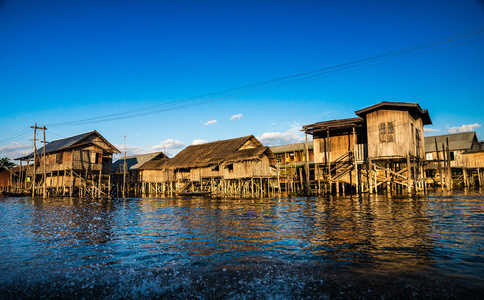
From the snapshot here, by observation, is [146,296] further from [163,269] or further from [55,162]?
[55,162]

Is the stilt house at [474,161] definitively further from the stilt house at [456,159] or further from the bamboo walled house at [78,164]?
→ the bamboo walled house at [78,164]

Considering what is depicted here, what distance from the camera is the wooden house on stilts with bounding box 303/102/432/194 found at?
82.8ft

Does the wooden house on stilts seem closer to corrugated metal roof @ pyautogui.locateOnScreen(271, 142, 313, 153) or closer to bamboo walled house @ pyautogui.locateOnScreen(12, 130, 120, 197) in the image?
corrugated metal roof @ pyautogui.locateOnScreen(271, 142, 313, 153)

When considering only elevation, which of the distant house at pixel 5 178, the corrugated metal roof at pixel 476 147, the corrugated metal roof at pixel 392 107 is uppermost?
the corrugated metal roof at pixel 392 107

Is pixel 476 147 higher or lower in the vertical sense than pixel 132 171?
higher

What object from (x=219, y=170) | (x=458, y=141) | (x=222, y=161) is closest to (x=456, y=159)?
(x=458, y=141)

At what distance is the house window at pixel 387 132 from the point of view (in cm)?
2542

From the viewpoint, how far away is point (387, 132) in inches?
1008

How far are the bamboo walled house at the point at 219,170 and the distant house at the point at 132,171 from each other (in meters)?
1.89

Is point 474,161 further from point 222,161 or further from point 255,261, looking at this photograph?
point 255,261

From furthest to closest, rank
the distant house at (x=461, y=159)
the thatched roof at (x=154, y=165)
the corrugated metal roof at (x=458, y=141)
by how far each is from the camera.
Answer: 1. the thatched roof at (x=154, y=165)
2. the corrugated metal roof at (x=458, y=141)
3. the distant house at (x=461, y=159)

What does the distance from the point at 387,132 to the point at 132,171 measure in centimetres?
4060

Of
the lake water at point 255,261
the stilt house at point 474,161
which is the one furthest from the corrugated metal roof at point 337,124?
the stilt house at point 474,161

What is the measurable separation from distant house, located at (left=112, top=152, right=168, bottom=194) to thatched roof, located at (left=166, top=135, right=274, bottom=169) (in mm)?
6323
